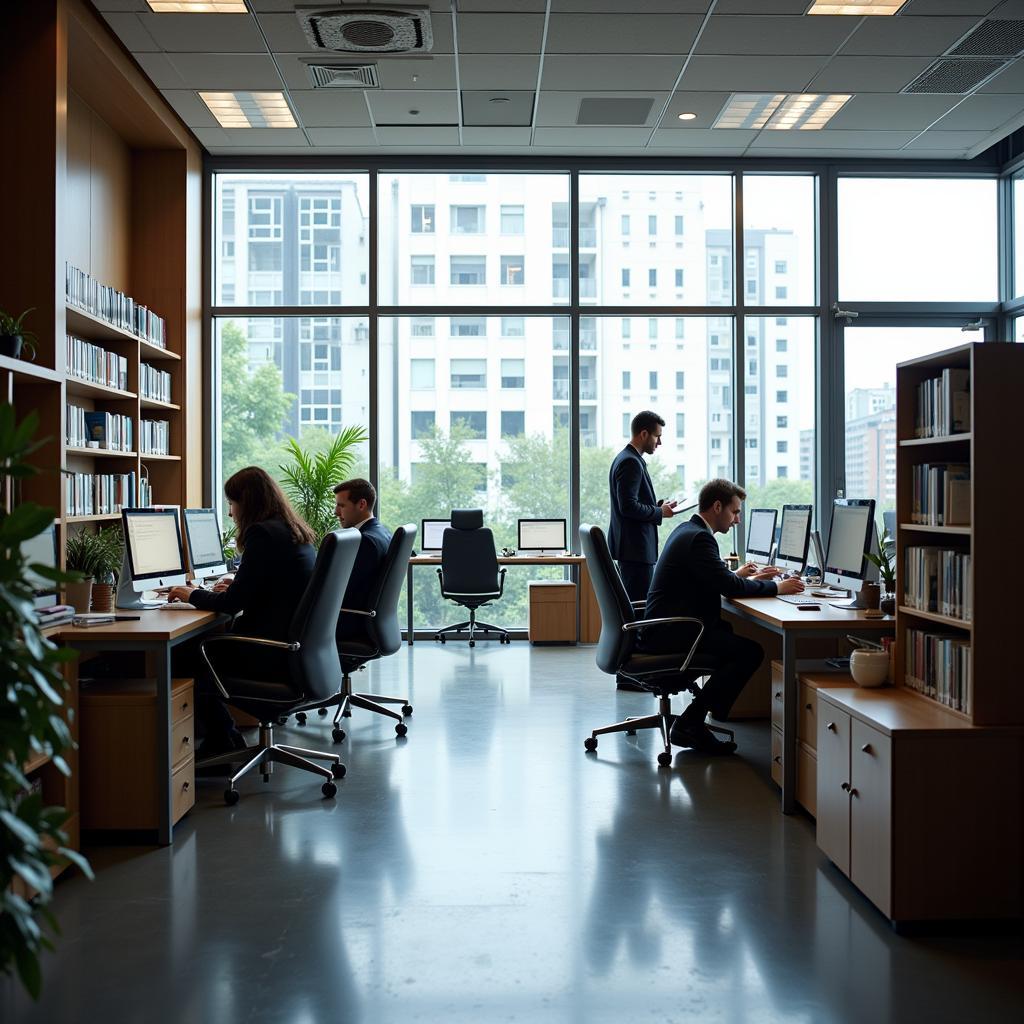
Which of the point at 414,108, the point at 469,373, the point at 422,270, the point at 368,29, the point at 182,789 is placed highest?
the point at 414,108

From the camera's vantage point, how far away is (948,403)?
121 inches

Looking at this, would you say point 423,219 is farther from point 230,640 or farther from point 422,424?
point 230,640

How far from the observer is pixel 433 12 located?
540 centimetres

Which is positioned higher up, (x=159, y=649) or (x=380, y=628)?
(x=159, y=649)

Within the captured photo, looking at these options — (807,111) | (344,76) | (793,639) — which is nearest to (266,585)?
(793,639)

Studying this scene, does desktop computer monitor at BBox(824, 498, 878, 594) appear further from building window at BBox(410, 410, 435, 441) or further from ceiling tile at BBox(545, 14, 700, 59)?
building window at BBox(410, 410, 435, 441)

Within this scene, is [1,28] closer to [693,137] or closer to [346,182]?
[346,182]

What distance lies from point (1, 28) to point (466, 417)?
4.38 meters

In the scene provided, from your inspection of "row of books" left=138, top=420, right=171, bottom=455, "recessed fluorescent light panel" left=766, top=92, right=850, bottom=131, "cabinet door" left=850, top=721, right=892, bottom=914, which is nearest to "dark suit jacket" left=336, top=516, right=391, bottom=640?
"row of books" left=138, top=420, right=171, bottom=455

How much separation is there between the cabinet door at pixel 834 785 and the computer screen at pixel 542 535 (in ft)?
16.0

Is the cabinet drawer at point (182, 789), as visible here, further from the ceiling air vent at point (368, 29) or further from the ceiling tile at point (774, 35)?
the ceiling tile at point (774, 35)

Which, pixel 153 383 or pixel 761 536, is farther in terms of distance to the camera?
pixel 153 383

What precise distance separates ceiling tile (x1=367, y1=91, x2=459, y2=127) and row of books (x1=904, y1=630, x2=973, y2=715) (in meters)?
4.98

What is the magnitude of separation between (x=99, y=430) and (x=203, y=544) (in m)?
1.32
